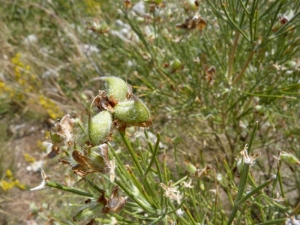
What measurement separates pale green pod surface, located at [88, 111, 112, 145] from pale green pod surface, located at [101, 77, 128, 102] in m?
0.04

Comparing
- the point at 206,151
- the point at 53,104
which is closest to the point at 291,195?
the point at 206,151

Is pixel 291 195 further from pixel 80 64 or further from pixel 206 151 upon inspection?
pixel 80 64

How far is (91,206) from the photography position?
73 centimetres

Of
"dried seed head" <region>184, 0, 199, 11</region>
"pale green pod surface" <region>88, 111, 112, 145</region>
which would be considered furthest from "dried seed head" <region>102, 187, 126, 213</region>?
"dried seed head" <region>184, 0, 199, 11</region>

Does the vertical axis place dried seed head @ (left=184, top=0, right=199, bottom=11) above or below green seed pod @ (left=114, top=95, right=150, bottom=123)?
above

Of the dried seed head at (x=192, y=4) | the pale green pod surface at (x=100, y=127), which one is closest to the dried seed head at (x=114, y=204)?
the pale green pod surface at (x=100, y=127)

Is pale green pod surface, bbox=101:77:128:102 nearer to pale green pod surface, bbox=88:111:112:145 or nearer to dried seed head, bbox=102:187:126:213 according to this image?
pale green pod surface, bbox=88:111:112:145

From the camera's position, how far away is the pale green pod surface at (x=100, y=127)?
0.61 meters

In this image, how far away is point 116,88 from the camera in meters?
0.65

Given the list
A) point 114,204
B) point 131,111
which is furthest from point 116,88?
point 114,204

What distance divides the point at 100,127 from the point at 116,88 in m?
0.08

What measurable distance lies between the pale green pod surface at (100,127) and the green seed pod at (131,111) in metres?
0.02

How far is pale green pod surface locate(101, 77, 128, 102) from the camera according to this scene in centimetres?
64

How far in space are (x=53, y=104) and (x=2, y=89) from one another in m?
0.63
